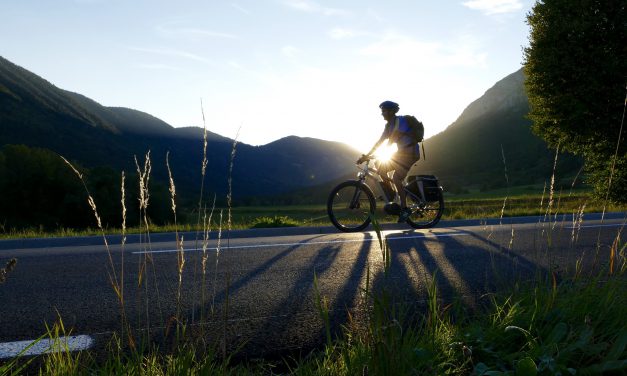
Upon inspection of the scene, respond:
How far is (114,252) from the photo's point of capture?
301 inches

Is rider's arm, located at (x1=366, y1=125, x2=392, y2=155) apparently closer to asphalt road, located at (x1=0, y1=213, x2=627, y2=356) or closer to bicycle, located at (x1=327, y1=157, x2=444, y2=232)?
bicycle, located at (x1=327, y1=157, x2=444, y2=232)

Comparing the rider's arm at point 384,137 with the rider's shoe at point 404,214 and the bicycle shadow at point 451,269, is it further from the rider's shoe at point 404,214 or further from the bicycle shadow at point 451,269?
the bicycle shadow at point 451,269

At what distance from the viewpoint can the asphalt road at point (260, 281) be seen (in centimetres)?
374

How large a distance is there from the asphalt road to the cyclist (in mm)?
2157

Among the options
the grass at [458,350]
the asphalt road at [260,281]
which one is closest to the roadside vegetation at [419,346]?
the grass at [458,350]

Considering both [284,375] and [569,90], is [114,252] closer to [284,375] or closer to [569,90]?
[284,375]

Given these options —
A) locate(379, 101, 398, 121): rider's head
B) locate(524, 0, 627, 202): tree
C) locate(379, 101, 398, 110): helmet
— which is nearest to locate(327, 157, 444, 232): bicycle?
locate(379, 101, 398, 121): rider's head

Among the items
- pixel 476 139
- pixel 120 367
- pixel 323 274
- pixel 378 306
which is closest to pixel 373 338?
pixel 378 306

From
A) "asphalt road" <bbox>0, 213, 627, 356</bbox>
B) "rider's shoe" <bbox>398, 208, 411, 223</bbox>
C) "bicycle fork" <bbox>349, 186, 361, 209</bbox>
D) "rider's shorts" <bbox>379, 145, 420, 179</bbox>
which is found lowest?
"asphalt road" <bbox>0, 213, 627, 356</bbox>

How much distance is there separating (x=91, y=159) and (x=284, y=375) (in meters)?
147

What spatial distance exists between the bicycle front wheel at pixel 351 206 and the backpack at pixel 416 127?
1358mm

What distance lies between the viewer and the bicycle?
10.8 m

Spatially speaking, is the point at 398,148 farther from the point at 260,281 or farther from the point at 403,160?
the point at 260,281

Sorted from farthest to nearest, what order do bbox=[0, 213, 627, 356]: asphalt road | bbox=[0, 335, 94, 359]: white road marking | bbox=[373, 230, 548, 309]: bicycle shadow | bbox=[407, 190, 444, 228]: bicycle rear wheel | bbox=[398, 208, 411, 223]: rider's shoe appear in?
bbox=[407, 190, 444, 228]: bicycle rear wheel
bbox=[398, 208, 411, 223]: rider's shoe
bbox=[373, 230, 548, 309]: bicycle shadow
bbox=[0, 213, 627, 356]: asphalt road
bbox=[0, 335, 94, 359]: white road marking
